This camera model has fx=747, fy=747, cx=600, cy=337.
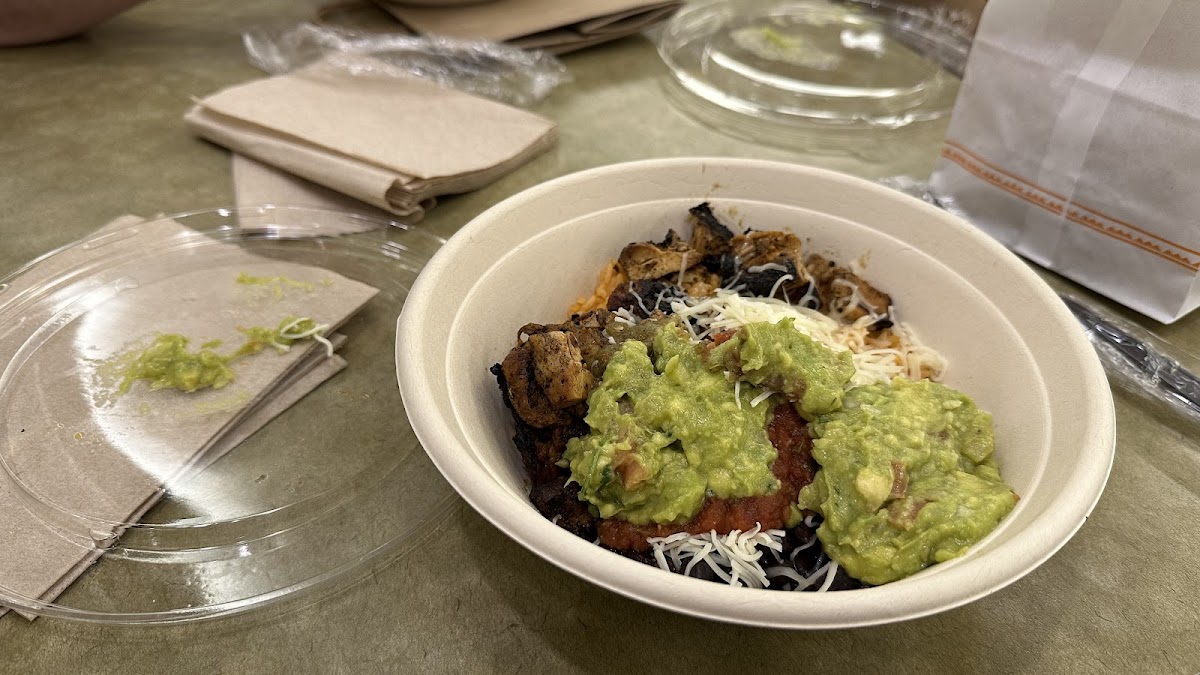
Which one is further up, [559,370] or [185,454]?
[559,370]

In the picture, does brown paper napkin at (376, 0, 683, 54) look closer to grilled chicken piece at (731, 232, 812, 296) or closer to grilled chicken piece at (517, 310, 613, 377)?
A: grilled chicken piece at (731, 232, 812, 296)

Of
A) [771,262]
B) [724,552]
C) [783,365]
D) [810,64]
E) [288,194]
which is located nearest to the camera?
[724,552]

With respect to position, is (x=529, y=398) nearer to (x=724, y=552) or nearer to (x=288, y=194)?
(x=724, y=552)

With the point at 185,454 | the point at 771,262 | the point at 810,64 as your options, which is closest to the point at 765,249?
the point at 771,262

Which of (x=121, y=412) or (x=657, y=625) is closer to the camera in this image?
(x=657, y=625)

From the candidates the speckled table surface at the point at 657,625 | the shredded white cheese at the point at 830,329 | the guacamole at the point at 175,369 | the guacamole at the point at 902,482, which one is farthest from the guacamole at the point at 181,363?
the guacamole at the point at 902,482

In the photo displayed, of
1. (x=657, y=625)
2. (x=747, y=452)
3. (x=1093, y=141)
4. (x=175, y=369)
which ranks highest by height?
(x=1093, y=141)

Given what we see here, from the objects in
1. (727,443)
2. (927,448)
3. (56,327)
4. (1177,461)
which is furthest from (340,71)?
(1177,461)
